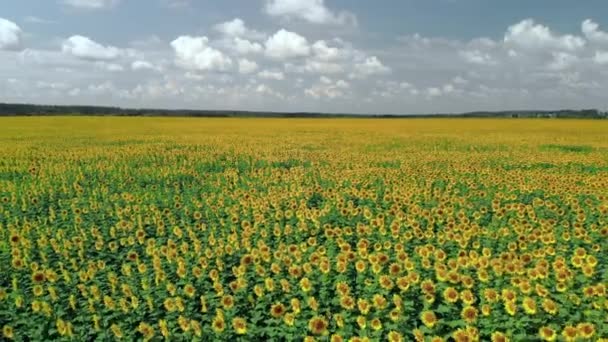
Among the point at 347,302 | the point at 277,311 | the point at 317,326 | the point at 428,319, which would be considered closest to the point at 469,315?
the point at 428,319

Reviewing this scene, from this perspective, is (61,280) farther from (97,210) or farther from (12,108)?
(12,108)

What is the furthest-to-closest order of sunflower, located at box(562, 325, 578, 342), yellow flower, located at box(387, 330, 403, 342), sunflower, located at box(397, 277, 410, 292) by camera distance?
sunflower, located at box(397, 277, 410, 292) → yellow flower, located at box(387, 330, 403, 342) → sunflower, located at box(562, 325, 578, 342)

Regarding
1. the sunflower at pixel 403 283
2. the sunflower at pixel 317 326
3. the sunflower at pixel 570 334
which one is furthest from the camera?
the sunflower at pixel 403 283

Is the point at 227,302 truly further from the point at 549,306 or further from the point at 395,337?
the point at 549,306

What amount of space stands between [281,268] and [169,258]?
140 centimetres

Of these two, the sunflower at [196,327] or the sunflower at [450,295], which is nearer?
the sunflower at [196,327]

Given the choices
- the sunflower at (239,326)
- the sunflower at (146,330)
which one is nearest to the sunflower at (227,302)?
the sunflower at (239,326)

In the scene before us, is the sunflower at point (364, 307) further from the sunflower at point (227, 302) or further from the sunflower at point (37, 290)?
the sunflower at point (37, 290)

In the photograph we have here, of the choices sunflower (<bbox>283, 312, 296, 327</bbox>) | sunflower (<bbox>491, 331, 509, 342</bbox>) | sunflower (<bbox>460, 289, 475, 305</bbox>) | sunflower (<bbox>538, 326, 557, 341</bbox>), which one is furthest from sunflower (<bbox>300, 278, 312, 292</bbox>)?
sunflower (<bbox>538, 326, 557, 341</bbox>)

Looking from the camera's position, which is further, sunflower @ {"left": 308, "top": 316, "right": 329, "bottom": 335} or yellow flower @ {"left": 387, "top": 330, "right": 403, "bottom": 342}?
sunflower @ {"left": 308, "top": 316, "right": 329, "bottom": 335}

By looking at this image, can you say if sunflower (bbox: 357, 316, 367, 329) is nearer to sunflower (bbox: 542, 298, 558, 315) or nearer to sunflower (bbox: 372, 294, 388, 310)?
sunflower (bbox: 372, 294, 388, 310)

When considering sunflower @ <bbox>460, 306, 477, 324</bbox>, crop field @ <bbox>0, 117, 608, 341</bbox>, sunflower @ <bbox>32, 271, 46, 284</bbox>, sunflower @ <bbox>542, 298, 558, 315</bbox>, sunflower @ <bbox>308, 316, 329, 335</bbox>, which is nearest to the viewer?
sunflower @ <bbox>308, 316, 329, 335</bbox>

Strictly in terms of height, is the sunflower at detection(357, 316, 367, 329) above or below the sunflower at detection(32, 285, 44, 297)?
above

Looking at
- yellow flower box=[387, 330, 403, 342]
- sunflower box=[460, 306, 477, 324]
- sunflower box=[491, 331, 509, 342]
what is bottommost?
yellow flower box=[387, 330, 403, 342]
